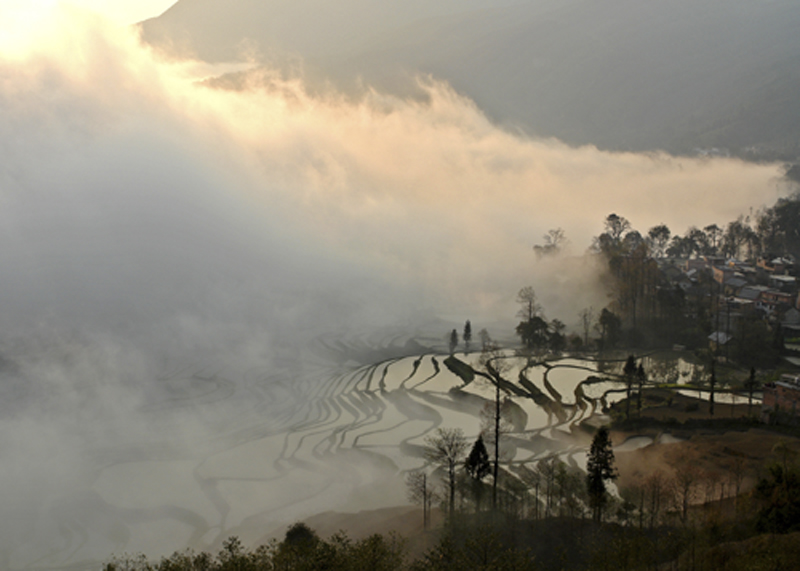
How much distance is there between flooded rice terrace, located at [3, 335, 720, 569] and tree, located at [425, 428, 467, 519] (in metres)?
1.04

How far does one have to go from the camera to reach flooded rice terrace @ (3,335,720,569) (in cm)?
2794

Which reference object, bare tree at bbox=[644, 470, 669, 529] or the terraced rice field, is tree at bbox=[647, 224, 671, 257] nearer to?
the terraced rice field

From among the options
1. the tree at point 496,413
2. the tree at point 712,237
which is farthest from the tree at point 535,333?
the tree at point 712,237

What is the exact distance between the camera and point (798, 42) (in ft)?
644

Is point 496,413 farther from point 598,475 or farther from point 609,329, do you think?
point 609,329

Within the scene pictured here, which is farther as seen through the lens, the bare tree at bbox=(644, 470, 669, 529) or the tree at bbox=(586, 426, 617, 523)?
the tree at bbox=(586, 426, 617, 523)

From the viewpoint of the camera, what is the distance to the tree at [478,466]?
1047 inches

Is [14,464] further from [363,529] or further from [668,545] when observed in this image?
[668,545]

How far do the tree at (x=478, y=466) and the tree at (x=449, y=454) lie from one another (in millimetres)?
859

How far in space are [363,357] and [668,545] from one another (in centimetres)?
3443

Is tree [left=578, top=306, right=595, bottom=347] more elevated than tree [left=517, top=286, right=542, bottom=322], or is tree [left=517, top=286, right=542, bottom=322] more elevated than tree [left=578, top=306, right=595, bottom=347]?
tree [left=517, top=286, right=542, bottom=322]

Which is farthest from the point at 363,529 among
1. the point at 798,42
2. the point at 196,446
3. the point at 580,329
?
the point at 798,42

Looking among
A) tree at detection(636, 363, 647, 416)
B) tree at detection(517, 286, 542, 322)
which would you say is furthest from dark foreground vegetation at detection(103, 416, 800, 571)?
tree at detection(517, 286, 542, 322)

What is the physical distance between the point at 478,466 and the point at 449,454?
3.96m
